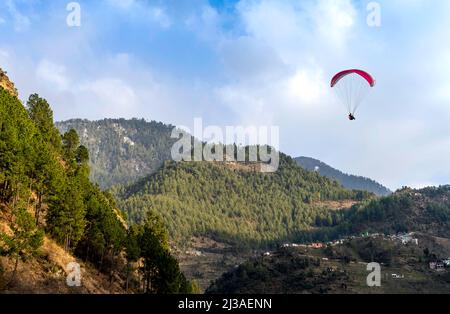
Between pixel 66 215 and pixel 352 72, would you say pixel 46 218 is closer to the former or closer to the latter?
pixel 66 215

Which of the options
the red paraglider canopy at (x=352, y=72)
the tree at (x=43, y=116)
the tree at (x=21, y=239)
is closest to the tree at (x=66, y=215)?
the tree at (x=21, y=239)

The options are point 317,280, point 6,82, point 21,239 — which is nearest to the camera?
point 21,239

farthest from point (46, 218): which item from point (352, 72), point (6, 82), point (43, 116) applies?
point (6, 82)

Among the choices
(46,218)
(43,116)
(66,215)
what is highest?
(43,116)

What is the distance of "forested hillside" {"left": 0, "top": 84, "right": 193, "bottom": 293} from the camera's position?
60750mm

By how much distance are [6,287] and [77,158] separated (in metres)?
78.5

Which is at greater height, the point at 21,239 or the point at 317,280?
the point at 21,239

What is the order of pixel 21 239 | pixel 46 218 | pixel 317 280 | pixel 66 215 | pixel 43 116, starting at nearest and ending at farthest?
pixel 21 239
pixel 66 215
pixel 46 218
pixel 43 116
pixel 317 280

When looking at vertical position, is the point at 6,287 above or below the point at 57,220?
below

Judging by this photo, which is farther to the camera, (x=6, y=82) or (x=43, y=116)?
(x=6, y=82)

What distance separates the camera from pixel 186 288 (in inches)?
3971

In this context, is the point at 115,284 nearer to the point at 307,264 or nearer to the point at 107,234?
the point at 107,234

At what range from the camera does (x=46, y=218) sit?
78.1 meters
